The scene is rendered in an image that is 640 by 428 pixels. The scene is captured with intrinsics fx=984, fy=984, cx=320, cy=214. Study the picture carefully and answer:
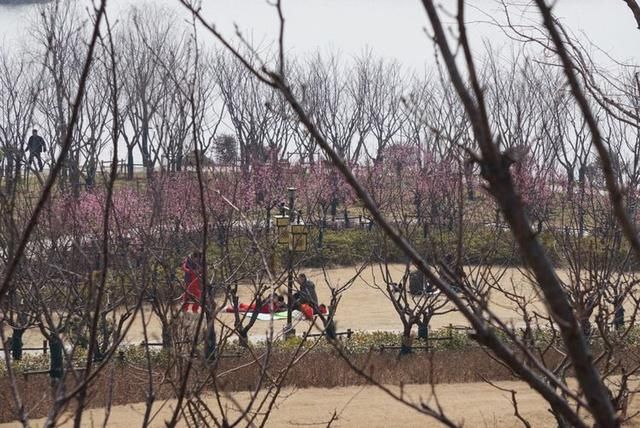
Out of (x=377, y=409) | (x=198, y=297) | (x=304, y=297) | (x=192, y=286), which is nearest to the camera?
(x=198, y=297)

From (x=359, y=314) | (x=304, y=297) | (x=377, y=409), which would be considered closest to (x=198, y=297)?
(x=304, y=297)

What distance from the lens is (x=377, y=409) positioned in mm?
10703

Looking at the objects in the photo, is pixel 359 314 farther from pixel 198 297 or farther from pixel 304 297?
pixel 198 297

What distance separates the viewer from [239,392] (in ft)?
37.4

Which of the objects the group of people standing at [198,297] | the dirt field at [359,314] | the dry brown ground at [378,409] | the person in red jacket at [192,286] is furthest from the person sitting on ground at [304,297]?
the dry brown ground at [378,409]

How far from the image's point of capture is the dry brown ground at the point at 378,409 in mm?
10062

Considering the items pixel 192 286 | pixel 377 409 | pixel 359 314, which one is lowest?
pixel 377 409

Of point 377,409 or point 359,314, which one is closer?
point 377,409

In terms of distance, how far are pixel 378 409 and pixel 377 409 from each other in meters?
0.01

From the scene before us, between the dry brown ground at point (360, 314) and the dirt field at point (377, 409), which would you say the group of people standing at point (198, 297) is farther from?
the dry brown ground at point (360, 314)

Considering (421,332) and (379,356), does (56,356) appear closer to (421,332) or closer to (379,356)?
(379,356)

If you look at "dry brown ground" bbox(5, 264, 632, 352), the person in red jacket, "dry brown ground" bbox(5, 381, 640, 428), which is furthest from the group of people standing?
"dry brown ground" bbox(5, 264, 632, 352)

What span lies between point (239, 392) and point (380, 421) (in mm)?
2030

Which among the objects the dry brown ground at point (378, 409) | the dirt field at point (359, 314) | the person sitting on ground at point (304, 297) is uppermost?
the person sitting on ground at point (304, 297)
